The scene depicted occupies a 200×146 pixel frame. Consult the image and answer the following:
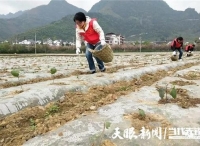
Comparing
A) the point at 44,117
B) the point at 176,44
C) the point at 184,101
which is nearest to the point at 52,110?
the point at 44,117

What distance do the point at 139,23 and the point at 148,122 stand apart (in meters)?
144

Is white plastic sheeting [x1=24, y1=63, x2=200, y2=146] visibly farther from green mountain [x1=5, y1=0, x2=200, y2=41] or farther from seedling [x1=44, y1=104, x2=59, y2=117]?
green mountain [x1=5, y1=0, x2=200, y2=41]

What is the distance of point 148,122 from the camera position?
266cm

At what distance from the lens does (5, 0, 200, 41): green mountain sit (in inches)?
4135

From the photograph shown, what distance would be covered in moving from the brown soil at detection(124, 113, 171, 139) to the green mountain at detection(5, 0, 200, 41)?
95.8 meters

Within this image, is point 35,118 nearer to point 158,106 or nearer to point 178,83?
point 158,106

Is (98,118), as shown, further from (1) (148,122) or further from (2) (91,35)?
(2) (91,35)

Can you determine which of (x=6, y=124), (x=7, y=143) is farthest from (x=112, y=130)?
(x=6, y=124)

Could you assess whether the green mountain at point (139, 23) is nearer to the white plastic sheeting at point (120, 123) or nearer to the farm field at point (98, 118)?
the farm field at point (98, 118)

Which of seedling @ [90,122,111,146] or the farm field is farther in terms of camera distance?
the farm field

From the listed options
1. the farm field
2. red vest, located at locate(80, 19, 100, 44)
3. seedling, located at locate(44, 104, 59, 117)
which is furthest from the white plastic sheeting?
red vest, located at locate(80, 19, 100, 44)

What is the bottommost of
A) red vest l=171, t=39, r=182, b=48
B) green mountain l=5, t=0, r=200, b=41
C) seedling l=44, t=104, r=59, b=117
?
seedling l=44, t=104, r=59, b=117

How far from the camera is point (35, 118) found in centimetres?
315

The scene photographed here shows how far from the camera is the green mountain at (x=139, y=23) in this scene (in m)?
105
